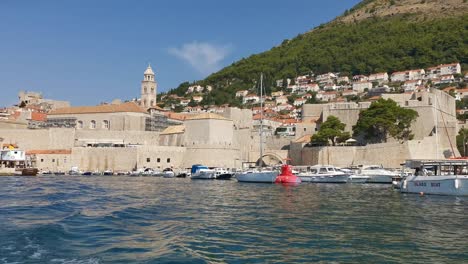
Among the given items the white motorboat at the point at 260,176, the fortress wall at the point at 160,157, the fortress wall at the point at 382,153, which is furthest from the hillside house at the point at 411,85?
the white motorboat at the point at 260,176

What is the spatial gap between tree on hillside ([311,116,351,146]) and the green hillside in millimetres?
42143

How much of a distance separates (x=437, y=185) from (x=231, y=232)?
12.7 metres

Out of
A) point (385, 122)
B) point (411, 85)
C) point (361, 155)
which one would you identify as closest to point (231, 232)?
point (361, 155)

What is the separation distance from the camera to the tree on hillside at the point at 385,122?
33156 millimetres

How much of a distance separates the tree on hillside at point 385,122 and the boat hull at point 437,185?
13302mm

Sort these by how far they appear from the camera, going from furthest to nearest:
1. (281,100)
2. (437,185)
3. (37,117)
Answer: (281,100) < (37,117) < (437,185)

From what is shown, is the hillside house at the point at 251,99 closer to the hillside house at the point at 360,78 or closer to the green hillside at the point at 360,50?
the green hillside at the point at 360,50

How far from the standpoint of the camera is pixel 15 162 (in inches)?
1505

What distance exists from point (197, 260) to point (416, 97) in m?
33.7

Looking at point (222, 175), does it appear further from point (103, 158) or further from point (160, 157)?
point (103, 158)

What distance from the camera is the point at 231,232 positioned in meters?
9.39

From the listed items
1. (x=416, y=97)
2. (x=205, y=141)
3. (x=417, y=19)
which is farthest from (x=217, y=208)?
(x=417, y=19)

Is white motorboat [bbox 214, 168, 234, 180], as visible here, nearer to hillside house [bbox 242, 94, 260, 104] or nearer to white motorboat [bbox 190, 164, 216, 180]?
white motorboat [bbox 190, 164, 216, 180]

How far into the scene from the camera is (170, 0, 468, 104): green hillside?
7356cm
